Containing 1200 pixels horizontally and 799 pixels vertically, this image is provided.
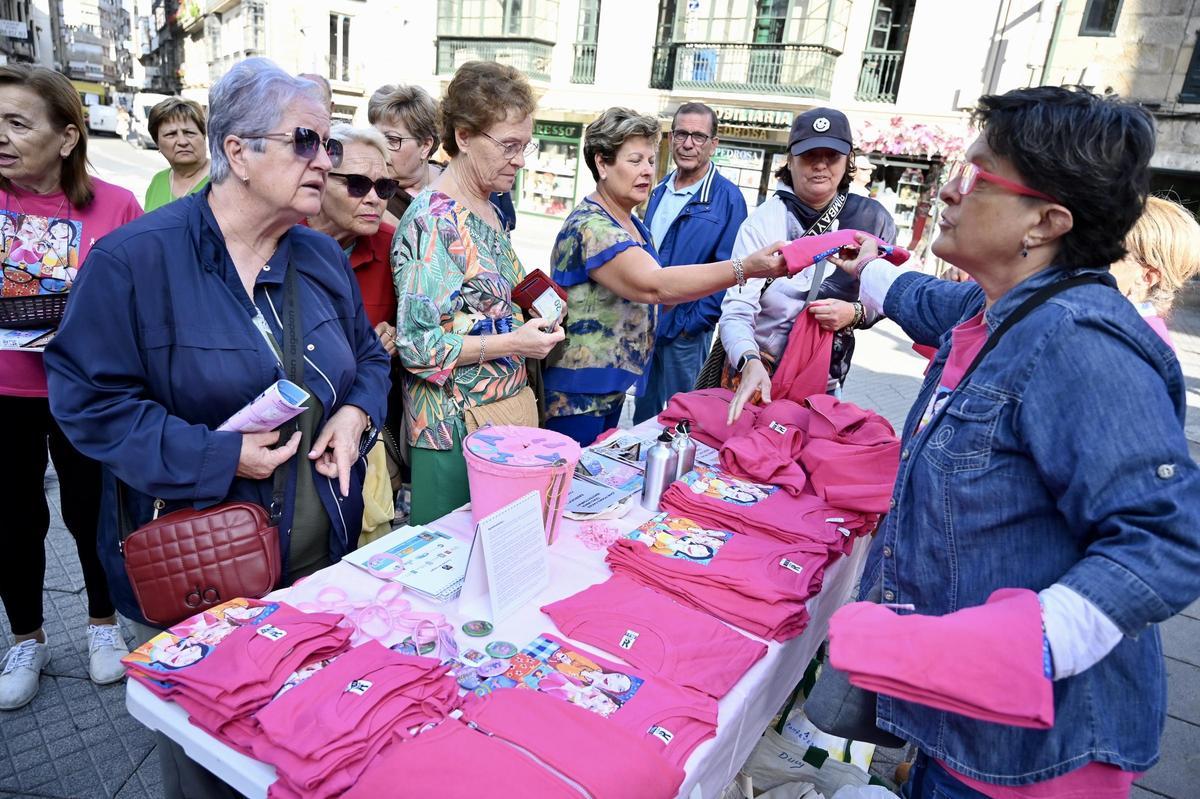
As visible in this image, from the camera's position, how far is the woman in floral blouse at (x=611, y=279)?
248 centimetres

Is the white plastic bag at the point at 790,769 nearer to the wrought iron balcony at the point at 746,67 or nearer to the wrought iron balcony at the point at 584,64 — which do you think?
the wrought iron balcony at the point at 746,67

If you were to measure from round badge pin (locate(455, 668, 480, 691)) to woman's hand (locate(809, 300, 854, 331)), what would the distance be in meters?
1.82

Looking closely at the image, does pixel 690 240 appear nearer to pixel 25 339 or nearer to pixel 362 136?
pixel 362 136

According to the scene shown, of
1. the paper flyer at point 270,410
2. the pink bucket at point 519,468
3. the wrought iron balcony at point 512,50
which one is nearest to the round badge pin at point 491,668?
the pink bucket at point 519,468

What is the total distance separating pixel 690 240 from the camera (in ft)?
14.1

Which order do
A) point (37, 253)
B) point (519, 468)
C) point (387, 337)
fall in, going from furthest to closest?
point (387, 337)
point (37, 253)
point (519, 468)

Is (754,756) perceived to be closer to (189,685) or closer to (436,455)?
(436,455)

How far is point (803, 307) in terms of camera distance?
9.13 feet

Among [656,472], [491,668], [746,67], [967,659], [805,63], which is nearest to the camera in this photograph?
[967,659]

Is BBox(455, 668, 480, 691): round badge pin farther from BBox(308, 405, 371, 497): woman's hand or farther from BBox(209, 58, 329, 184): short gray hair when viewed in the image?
BBox(209, 58, 329, 184): short gray hair

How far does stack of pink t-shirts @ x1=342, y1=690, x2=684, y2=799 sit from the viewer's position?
1025 mm

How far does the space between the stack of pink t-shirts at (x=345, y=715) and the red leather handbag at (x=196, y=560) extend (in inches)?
18.7

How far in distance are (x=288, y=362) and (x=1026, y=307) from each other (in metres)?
1.62

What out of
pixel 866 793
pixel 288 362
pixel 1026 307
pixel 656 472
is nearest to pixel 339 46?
pixel 288 362
